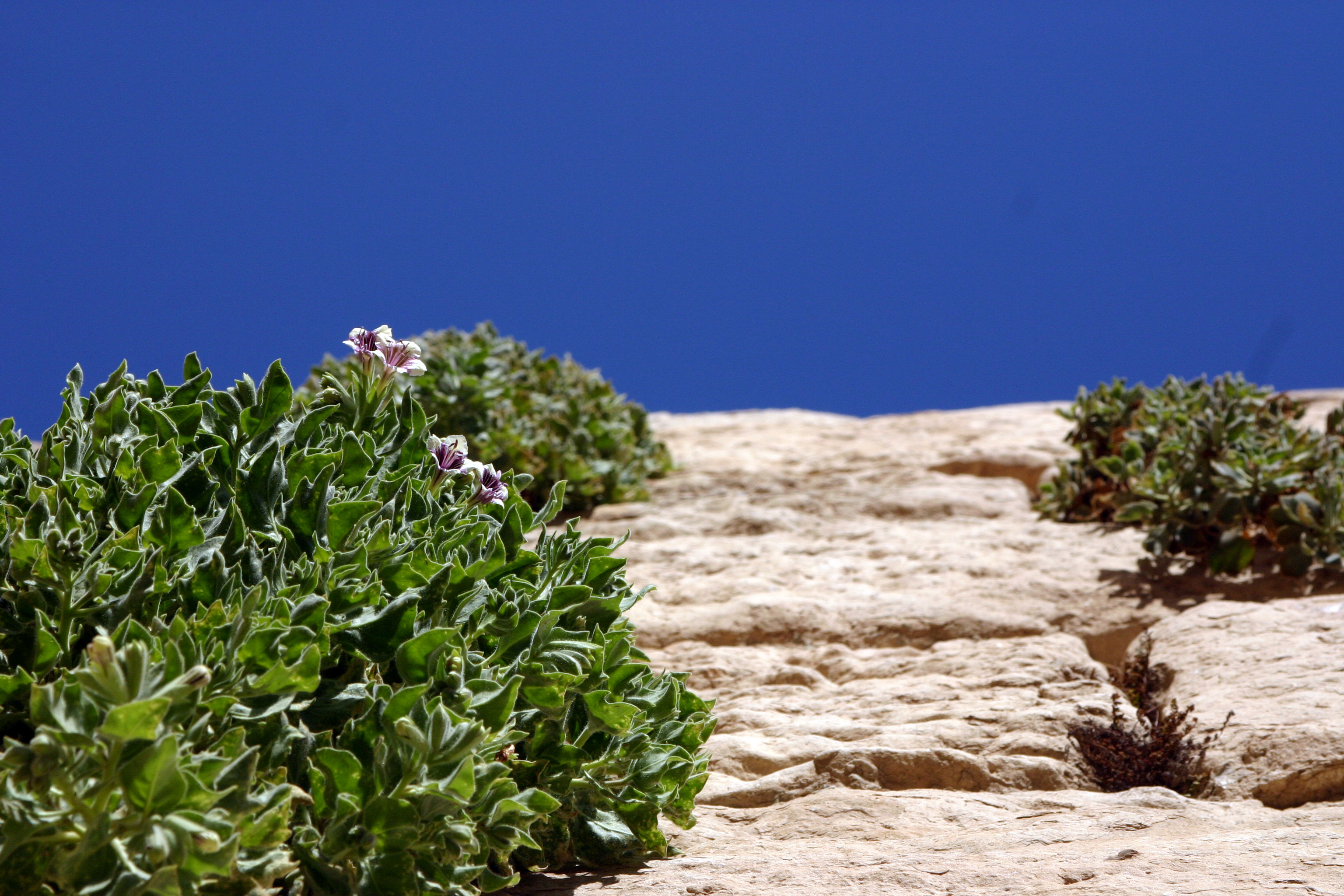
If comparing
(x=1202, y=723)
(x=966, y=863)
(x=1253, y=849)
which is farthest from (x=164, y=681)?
(x=1202, y=723)

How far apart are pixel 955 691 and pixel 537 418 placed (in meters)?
4.47

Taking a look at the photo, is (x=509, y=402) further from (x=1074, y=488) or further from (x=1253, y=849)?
(x=1253, y=849)

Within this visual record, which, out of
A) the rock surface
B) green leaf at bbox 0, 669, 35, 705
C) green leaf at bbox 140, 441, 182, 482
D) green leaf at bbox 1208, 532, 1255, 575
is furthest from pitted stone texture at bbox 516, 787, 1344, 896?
green leaf at bbox 1208, 532, 1255, 575

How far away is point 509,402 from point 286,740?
19.2ft

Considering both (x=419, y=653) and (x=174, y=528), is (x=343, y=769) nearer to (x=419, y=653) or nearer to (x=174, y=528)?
(x=419, y=653)

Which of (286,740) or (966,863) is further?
(966,863)

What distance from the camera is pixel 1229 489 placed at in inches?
225

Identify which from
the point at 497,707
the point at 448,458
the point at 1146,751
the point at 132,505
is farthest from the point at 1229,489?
the point at 132,505

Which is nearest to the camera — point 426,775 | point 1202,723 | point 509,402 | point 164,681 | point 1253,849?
point 164,681

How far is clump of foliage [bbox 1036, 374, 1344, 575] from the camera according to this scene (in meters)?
5.48

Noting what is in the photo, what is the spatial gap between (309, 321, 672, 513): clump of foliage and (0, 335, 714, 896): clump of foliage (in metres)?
3.61

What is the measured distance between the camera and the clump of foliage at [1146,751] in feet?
12.3

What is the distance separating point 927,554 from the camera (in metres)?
6.26

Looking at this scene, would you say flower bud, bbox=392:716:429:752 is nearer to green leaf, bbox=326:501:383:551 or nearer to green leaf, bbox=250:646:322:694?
green leaf, bbox=250:646:322:694
